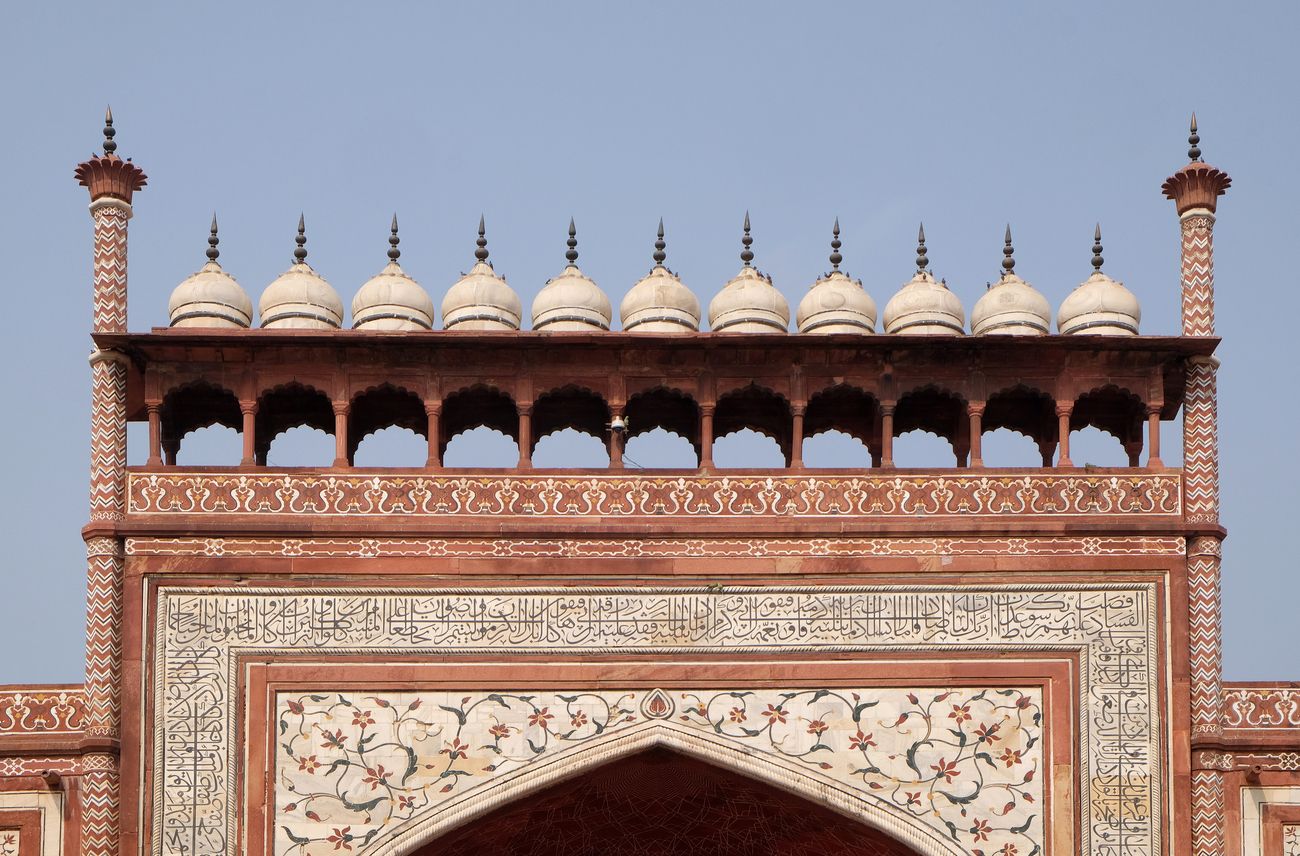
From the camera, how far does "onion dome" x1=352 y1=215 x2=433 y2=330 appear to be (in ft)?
49.4

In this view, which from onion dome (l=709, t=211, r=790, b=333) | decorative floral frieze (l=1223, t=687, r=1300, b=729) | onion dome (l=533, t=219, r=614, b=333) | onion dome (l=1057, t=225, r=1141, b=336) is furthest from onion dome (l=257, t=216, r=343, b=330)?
decorative floral frieze (l=1223, t=687, r=1300, b=729)

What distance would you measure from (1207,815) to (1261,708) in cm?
77

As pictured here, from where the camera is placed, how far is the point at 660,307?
15133mm

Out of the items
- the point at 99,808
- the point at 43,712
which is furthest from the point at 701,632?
the point at 43,712

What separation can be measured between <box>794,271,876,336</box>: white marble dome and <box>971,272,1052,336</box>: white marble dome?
715 millimetres

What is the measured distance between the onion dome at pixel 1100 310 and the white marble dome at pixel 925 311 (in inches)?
28.3

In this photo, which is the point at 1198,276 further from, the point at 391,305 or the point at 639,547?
the point at 391,305

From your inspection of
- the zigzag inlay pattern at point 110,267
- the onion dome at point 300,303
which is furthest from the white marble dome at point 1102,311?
the zigzag inlay pattern at point 110,267

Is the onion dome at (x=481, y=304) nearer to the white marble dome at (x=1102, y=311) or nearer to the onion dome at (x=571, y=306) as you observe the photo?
the onion dome at (x=571, y=306)

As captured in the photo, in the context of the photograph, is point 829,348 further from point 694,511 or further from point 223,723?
point 223,723

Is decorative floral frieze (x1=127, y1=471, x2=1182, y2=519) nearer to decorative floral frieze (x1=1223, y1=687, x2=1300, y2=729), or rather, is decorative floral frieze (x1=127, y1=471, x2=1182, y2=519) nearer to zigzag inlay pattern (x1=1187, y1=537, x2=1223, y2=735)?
zigzag inlay pattern (x1=1187, y1=537, x2=1223, y2=735)

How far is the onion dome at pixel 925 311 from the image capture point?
15.1 meters

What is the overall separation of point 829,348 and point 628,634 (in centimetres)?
Result: 227

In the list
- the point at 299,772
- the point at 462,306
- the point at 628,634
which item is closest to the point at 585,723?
the point at 628,634
